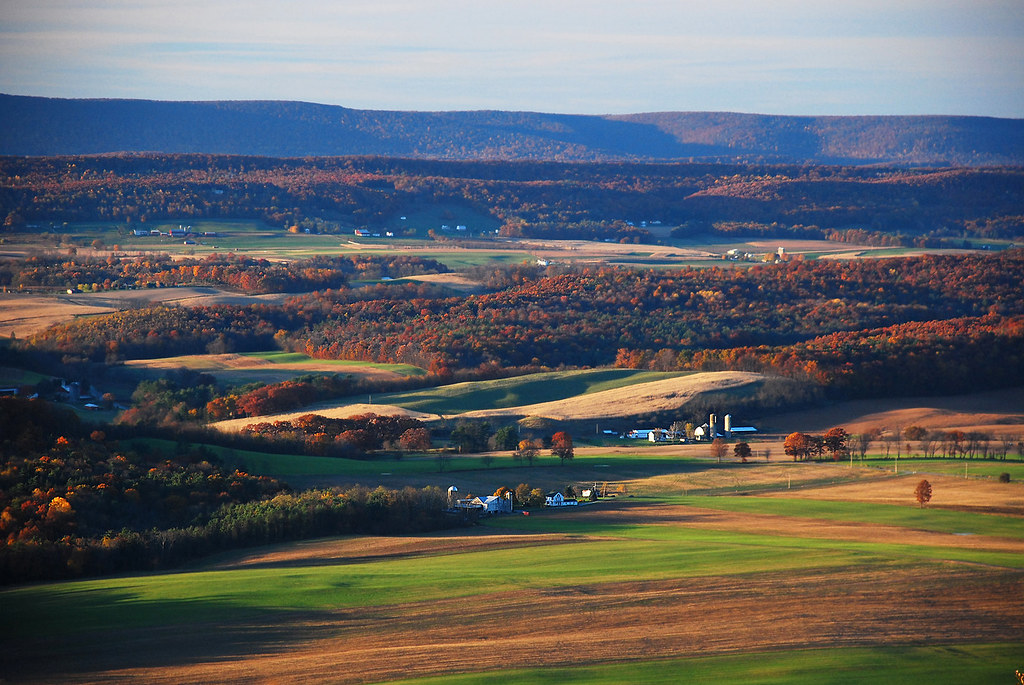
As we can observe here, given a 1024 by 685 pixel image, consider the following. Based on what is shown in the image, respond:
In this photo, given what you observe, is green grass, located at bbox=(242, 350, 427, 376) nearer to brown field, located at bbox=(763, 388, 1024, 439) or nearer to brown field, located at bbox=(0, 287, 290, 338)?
brown field, located at bbox=(0, 287, 290, 338)

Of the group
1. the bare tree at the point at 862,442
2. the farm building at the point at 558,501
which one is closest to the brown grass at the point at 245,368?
the bare tree at the point at 862,442

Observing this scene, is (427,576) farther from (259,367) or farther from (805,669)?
(259,367)

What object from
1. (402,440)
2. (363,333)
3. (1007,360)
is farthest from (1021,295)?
(402,440)

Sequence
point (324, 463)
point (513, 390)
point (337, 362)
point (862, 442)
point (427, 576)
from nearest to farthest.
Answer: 1. point (427, 576)
2. point (324, 463)
3. point (862, 442)
4. point (513, 390)
5. point (337, 362)

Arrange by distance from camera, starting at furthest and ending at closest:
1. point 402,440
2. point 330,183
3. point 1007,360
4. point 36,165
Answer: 1. point 330,183
2. point 36,165
3. point 1007,360
4. point 402,440

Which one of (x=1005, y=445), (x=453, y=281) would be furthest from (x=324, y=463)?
(x=453, y=281)

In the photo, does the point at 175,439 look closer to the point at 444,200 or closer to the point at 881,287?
the point at 881,287
